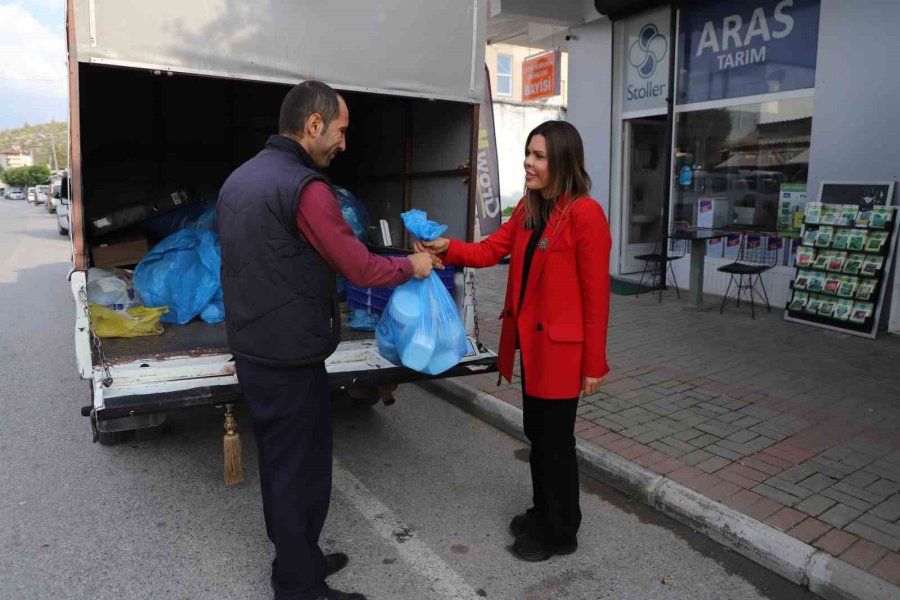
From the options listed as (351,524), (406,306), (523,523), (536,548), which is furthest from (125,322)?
(536,548)

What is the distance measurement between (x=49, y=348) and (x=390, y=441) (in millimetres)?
4411

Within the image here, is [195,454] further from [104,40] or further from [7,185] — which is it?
[7,185]

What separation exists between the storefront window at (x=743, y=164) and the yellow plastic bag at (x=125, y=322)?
6.69 metres

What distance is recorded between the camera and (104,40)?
3033 mm

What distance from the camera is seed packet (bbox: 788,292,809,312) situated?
6.87 meters

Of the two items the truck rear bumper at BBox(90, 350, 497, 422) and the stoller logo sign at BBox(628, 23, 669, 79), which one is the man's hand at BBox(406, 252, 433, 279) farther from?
the stoller logo sign at BBox(628, 23, 669, 79)

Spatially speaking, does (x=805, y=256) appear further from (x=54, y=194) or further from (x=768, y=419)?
(x=54, y=194)

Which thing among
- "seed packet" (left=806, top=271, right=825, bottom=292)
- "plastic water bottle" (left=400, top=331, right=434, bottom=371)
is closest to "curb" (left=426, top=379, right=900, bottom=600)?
"plastic water bottle" (left=400, top=331, right=434, bottom=371)

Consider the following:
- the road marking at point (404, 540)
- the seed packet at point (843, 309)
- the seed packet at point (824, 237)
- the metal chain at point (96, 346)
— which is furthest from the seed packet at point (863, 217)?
the metal chain at point (96, 346)

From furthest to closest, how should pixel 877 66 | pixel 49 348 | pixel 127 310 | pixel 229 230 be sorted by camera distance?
1. pixel 49 348
2. pixel 877 66
3. pixel 127 310
4. pixel 229 230

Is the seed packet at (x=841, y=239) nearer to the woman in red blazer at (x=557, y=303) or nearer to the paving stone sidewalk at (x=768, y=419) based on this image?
the paving stone sidewalk at (x=768, y=419)

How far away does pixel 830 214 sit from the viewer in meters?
6.64

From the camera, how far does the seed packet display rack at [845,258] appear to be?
6270 mm

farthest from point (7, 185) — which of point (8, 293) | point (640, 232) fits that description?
point (640, 232)
